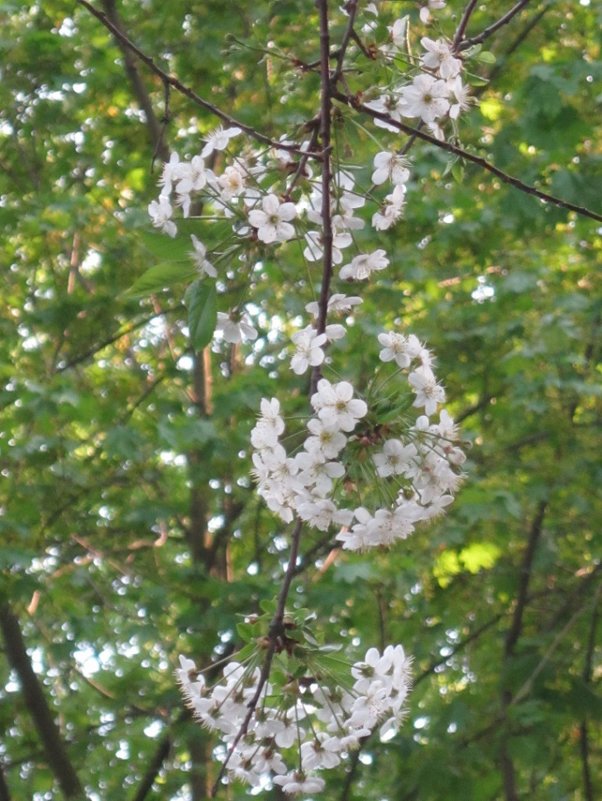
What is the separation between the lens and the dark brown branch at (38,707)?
522 cm

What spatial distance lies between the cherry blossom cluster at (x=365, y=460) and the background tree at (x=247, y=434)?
9.19 ft

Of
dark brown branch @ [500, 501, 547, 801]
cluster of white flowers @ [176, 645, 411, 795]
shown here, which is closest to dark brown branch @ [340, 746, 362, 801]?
dark brown branch @ [500, 501, 547, 801]

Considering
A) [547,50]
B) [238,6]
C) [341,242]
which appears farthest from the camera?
[547,50]

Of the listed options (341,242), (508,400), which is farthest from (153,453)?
(341,242)

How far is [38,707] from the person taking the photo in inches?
210

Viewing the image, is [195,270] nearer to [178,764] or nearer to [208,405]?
[208,405]

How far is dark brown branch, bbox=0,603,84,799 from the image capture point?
522cm

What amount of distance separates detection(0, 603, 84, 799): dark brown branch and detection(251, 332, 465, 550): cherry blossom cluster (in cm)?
365

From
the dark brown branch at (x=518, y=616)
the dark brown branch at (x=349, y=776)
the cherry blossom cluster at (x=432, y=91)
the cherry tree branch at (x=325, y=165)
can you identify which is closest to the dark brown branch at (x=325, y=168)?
the cherry tree branch at (x=325, y=165)

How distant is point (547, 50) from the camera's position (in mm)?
6062

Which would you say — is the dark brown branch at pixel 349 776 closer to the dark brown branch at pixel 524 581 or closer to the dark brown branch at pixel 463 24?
the dark brown branch at pixel 524 581

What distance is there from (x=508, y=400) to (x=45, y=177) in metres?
2.46

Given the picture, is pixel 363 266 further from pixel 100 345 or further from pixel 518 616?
pixel 100 345

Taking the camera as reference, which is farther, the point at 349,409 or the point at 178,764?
the point at 178,764
